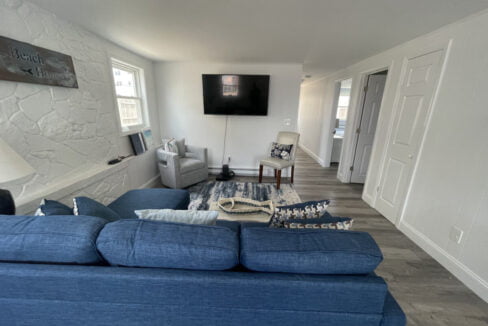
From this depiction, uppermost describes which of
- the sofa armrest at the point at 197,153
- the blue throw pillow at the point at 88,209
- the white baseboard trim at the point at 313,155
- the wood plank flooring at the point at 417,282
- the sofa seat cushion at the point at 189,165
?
the blue throw pillow at the point at 88,209

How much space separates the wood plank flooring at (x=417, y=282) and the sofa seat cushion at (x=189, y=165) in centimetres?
240

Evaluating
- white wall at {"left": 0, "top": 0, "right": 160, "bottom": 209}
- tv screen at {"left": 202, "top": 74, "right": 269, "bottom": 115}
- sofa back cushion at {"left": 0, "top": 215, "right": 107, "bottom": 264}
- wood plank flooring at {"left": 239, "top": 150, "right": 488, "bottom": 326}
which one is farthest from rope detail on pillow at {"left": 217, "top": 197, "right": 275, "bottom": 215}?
tv screen at {"left": 202, "top": 74, "right": 269, "bottom": 115}

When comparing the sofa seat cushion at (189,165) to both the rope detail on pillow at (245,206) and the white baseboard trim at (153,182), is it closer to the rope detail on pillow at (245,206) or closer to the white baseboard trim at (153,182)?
the white baseboard trim at (153,182)

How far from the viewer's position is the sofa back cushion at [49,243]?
0.81 metres

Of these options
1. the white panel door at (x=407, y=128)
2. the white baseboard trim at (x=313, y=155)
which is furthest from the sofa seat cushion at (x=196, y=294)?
the white baseboard trim at (x=313, y=155)

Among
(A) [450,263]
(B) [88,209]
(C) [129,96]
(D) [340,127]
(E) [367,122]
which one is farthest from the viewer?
(D) [340,127]

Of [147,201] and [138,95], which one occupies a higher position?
[138,95]

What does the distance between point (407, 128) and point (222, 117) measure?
308cm

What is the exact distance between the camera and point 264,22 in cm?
193

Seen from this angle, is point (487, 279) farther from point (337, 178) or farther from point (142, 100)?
point (142, 100)

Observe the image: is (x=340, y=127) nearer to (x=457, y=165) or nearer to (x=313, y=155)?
(x=313, y=155)

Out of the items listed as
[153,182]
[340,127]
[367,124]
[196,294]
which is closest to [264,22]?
[196,294]

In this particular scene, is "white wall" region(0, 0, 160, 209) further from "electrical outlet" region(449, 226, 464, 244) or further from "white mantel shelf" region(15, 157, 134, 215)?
"electrical outlet" region(449, 226, 464, 244)

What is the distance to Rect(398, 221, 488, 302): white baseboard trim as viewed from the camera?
1.54m
